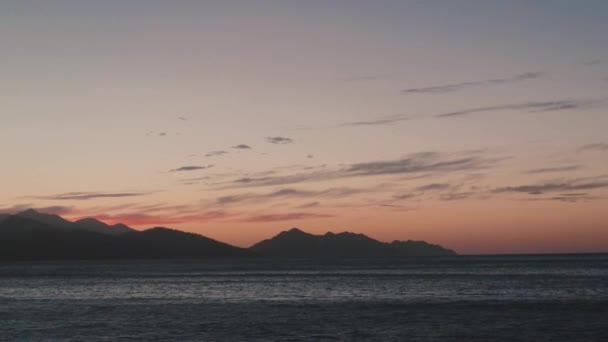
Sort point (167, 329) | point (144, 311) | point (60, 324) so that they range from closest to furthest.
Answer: point (167, 329)
point (60, 324)
point (144, 311)

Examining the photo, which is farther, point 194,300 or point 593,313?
point 194,300

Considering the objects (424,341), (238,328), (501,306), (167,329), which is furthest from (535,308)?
(167,329)

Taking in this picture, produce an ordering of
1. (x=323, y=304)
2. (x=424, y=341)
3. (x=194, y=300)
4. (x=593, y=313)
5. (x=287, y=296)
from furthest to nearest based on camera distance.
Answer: (x=287, y=296)
(x=194, y=300)
(x=323, y=304)
(x=593, y=313)
(x=424, y=341)

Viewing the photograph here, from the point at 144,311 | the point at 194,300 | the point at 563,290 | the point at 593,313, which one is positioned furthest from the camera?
the point at 563,290

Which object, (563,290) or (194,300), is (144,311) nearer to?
(194,300)

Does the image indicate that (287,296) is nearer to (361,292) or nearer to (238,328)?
(361,292)

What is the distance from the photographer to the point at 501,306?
79.4 m

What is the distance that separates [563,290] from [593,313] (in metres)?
39.0

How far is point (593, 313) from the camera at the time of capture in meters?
69.7

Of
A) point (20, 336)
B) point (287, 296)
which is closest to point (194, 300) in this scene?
point (287, 296)

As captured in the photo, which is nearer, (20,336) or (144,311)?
(20,336)

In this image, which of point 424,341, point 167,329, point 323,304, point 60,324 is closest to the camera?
point 424,341

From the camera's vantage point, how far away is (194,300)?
91.7m

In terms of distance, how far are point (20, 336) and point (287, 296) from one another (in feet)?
162
